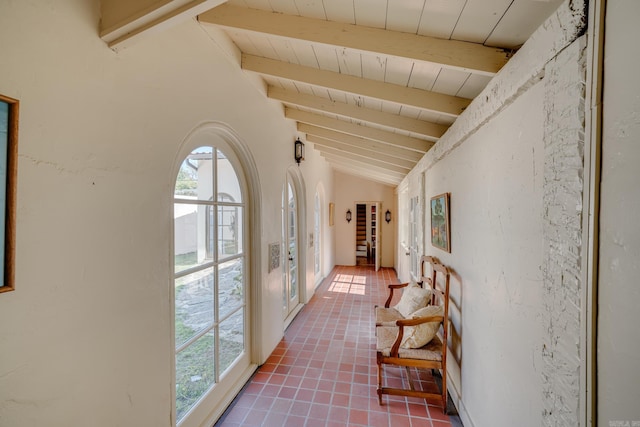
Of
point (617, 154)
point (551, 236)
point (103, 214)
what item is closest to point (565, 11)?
point (617, 154)

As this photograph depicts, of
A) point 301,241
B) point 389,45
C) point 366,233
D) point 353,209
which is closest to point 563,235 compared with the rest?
point 389,45

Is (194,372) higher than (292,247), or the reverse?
(292,247)

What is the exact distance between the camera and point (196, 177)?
1771mm

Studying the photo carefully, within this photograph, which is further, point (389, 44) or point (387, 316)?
point (387, 316)

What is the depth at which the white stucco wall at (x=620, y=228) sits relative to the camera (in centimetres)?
67

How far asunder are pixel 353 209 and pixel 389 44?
254 inches

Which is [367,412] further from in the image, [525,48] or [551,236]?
[525,48]

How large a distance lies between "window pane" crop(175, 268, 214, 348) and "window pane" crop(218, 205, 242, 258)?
0.80 ft

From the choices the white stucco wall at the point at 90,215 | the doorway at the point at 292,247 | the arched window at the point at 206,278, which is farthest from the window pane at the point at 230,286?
the doorway at the point at 292,247

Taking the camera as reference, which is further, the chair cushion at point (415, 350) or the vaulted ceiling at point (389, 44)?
the chair cushion at point (415, 350)

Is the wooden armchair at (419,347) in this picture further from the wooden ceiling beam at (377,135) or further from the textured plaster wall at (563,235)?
the wooden ceiling beam at (377,135)

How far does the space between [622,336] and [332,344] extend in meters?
2.73

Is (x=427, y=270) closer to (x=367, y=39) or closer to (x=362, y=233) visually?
(x=367, y=39)

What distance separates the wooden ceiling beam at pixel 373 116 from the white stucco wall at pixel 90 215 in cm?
119
